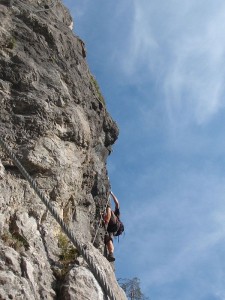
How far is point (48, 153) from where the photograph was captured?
36.1ft

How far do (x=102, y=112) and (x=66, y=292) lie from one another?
7.51 meters

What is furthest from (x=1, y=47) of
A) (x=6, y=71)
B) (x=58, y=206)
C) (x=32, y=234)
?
(x=32, y=234)

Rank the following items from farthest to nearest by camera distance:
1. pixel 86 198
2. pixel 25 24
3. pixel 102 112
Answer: pixel 102 112 → pixel 25 24 → pixel 86 198

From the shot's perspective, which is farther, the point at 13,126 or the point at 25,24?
the point at 25,24

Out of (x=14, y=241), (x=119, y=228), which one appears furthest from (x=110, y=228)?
(x=14, y=241)

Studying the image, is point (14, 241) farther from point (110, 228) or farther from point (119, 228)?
point (119, 228)

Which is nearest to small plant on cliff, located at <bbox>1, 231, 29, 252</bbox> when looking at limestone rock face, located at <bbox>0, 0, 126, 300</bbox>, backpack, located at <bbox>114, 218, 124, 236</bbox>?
limestone rock face, located at <bbox>0, 0, 126, 300</bbox>

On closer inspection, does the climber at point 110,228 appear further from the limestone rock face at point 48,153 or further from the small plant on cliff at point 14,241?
the small plant on cliff at point 14,241

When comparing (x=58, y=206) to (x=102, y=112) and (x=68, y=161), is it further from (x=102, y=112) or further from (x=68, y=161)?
(x=102, y=112)

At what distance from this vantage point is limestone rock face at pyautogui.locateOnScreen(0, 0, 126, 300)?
8734mm

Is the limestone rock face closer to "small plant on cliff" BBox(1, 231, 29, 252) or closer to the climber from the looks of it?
"small plant on cliff" BBox(1, 231, 29, 252)

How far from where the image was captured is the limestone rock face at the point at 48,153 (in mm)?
8734

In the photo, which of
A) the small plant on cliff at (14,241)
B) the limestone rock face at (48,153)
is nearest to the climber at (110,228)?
the limestone rock face at (48,153)

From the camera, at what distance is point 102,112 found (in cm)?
1514
